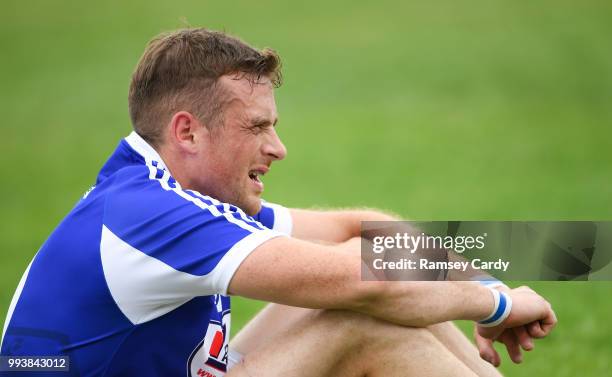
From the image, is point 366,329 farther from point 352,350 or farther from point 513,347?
point 513,347

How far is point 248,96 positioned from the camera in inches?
175

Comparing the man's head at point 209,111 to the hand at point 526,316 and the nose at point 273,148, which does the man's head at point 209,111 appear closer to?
the nose at point 273,148

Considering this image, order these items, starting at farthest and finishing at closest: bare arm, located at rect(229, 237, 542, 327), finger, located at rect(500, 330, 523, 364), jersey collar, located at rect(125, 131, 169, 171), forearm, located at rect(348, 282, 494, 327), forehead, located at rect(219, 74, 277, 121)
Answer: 1. finger, located at rect(500, 330, 523, 364)
2. forehead, located at rect(219, 74, 277, 121)
3. jersey collar, located at rect(125, 131, 169, 171)
4. forearm, located at rect(348, 282, 494, 327)
5. bare arm, located at rect(229, 237, 542, 327)

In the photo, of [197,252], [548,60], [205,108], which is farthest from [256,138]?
[548,60]

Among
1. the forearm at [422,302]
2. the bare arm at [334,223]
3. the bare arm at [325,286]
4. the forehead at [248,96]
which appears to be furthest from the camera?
the bare arm at [334,223]

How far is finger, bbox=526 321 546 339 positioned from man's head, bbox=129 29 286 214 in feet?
4.22

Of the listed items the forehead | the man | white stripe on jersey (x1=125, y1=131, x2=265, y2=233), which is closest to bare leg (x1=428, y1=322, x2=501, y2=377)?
the man

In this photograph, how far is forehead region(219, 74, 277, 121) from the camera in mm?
4410

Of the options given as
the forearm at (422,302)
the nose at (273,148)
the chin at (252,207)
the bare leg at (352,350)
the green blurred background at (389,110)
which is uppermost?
the nose at (273,148)

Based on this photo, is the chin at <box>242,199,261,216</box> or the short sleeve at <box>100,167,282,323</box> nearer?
the short sleeve at <box>100,167,282,323</box>

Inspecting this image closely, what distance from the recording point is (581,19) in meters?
19.5

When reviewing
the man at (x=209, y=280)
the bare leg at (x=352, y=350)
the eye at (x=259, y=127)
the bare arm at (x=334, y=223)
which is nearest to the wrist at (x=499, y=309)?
the man at (x=209, y=280)

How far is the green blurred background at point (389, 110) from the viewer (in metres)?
10.5

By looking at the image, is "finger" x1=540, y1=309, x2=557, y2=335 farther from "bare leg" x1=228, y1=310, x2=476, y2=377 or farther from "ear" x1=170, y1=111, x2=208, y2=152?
"ear" x1=170, y1=111, x2=208, y2=152
